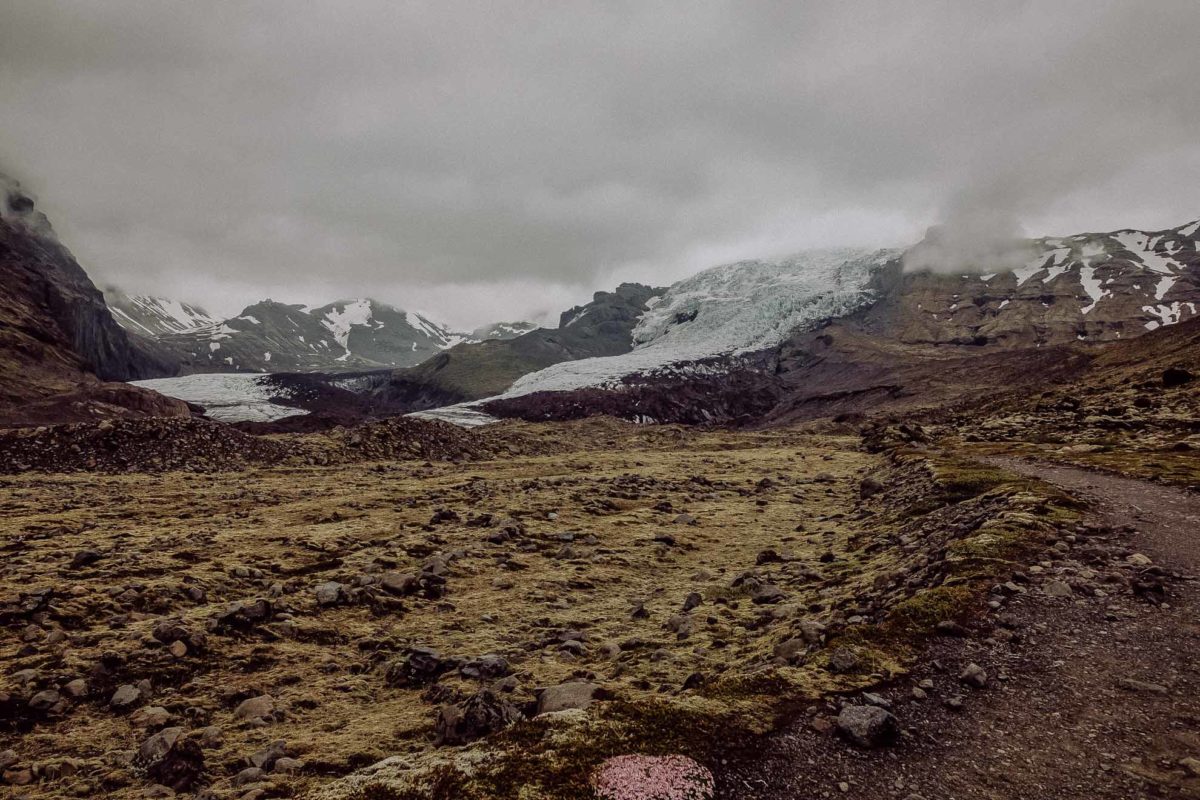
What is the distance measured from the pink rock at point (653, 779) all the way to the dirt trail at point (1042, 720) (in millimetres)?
300

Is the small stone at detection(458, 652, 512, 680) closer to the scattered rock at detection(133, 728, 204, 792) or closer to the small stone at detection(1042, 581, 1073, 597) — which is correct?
the scattered rock at detection(133, 728, 204, 792)

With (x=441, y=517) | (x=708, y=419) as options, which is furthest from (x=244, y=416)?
(x=441, y=517)

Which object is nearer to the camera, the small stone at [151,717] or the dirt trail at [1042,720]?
the dirt trail at [1042,720]

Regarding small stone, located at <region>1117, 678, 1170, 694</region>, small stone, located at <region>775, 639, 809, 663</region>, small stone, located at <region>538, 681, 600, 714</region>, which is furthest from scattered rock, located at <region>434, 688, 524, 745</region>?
small stone, located at <region>1117, 678, 1170, 694</region>

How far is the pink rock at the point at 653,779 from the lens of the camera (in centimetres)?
531

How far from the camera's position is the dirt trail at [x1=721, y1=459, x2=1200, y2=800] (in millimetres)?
5480

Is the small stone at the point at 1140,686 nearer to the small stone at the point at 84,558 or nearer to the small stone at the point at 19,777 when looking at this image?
the small stone at the point at 19,777

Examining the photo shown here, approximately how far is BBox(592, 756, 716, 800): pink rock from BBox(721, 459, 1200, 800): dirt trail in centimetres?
30

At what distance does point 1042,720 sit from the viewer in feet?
21.1

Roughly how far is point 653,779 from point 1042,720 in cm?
451

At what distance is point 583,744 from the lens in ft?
19.7

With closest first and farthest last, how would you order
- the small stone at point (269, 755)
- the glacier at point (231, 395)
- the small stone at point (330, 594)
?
the small stone at point (269, 755), the small stone at point (330, 594), the glacier at point (231, 395)

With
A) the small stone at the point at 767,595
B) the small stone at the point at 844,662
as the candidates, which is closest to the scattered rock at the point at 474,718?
the small stone at the point at 844,662

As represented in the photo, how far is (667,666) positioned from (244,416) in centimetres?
14564
